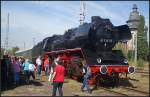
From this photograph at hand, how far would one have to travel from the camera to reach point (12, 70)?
64.3 ft

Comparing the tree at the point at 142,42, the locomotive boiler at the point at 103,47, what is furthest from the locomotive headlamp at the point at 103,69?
the tree at the point at 142,42

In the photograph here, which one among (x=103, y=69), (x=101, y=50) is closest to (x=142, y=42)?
(x=101, y=50)

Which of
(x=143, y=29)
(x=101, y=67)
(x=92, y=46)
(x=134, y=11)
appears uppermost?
(x=134, y=11)

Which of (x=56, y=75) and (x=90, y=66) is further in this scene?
(x=90, y=66)

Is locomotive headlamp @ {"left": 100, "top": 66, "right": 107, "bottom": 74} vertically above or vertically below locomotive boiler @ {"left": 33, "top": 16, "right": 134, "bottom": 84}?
below

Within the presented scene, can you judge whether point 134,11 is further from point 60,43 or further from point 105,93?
point 105,93

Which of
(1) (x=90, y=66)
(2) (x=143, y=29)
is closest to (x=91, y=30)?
(1) (x=90, y=66)

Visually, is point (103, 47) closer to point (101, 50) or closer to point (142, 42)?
point (101, 50)

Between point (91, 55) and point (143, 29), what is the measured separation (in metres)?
75.4

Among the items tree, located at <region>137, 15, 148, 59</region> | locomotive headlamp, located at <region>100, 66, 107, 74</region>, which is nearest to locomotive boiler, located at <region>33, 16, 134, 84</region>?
locomotive headlamp, located at <region>100, 66, 107, 74</region>

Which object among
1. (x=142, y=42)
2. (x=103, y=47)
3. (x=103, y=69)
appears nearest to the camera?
(x=103, y=69)

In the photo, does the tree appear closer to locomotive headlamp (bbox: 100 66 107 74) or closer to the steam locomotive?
the steam locomotive

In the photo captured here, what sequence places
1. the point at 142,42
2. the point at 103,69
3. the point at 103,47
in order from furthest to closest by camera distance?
the point at 142,42 < the point at 103,47 < the point at 103,69

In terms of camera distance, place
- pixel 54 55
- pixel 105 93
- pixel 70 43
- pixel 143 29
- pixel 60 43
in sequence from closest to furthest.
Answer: pixel 105 93 < pixel 70 43 < pixel 60 43 < pixel 54 55 < pixel 143 29
